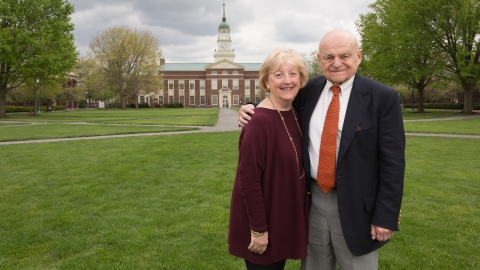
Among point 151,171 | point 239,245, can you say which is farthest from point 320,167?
point 151,171

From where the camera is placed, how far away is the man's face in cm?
227

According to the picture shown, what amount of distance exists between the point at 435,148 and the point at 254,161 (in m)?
11.3

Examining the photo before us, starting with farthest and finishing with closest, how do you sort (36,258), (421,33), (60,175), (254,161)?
(421,33)
(60,175)
(36,258)
(254,161)

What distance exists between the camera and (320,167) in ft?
7.63

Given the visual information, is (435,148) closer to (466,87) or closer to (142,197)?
(142,197)

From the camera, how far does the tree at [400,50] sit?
31.2 metres

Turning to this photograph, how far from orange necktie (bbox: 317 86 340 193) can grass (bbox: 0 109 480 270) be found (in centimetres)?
206

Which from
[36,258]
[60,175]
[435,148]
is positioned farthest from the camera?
[435,148]

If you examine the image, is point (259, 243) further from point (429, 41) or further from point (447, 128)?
point (429, 41)

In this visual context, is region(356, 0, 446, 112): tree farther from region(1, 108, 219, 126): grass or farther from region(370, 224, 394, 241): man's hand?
region(370, 224, 394, 241): man's hand

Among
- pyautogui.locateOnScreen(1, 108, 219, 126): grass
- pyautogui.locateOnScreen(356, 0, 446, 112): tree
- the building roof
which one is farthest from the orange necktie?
the building roof

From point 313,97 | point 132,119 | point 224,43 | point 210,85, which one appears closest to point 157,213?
point 313,97

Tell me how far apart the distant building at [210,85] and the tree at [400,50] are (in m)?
53.7

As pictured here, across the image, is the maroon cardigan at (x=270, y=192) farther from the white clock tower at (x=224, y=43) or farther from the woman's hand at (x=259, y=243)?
the white clock tower at (x=224, y=43)
